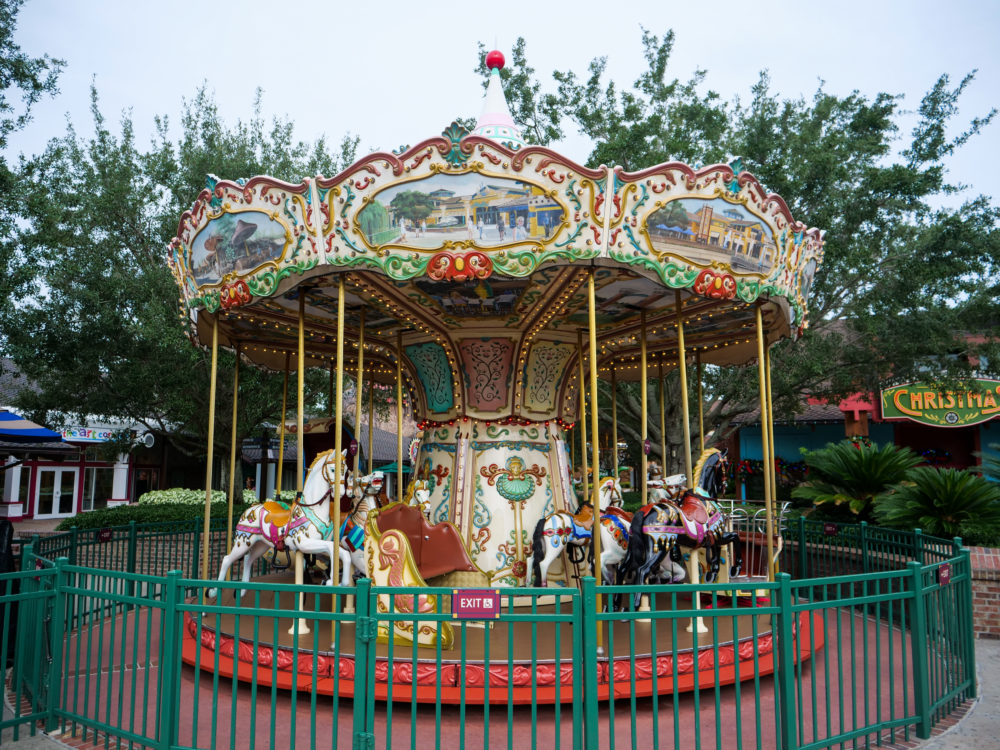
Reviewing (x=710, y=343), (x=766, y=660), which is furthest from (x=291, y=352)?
(x=766, y=660)

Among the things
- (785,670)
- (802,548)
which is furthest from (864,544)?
(785,670)

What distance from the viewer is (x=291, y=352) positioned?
10703 mm

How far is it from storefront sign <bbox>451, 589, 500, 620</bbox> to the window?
27757 millimetres

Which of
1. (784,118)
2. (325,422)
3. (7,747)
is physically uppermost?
(784,118)

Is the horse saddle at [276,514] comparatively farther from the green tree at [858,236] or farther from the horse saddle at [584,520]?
the green tree at [858,236]

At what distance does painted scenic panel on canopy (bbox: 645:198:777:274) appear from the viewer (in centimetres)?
605

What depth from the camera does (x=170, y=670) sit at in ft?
14.0

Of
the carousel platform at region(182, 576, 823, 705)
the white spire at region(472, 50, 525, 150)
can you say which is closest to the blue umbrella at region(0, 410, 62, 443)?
the carousel platform at region(182, 576, 823, 705)

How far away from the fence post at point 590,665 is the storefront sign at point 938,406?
61.2 ft

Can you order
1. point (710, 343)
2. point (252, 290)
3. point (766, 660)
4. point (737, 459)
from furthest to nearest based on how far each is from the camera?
point (737, 459)
point (710, 343)
point (252, 290)
point (766, 660)

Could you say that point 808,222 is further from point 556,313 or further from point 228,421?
point 228,421

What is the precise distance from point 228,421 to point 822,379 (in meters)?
13.5

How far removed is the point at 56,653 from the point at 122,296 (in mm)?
12062

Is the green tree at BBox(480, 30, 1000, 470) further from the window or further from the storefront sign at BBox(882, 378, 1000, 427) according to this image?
the window
